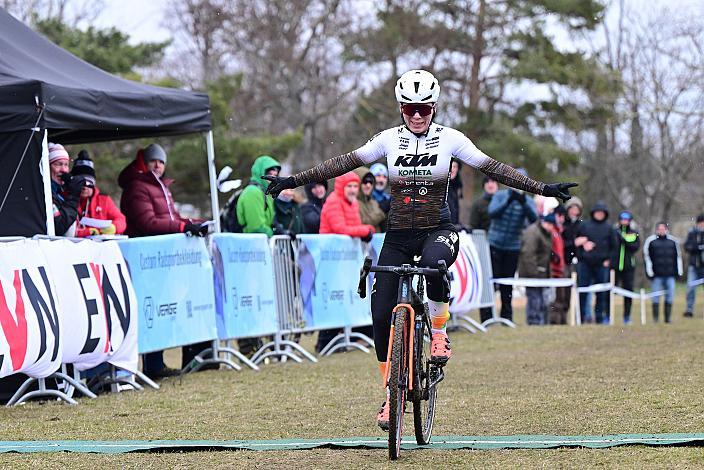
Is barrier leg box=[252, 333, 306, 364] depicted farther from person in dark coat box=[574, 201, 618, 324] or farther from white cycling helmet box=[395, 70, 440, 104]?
person in dark coat box=[574, 201, 618, 324]

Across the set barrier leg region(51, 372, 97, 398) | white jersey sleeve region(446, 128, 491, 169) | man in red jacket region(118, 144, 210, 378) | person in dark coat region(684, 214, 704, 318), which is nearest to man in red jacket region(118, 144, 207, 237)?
man in red jacket region(118, 144, 210, 378)

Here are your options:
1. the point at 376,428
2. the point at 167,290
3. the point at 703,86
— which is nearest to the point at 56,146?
the point at 167,290

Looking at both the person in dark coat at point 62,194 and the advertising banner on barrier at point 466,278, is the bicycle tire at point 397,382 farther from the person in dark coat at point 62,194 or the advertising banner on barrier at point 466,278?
the advertising banner on barrier at point 466,278

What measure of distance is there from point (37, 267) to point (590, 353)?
6.93 m

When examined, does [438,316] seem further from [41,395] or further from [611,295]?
[611,295]

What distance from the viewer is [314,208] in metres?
17.7

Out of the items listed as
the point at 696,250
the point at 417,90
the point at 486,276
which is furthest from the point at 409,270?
the point at 696,250

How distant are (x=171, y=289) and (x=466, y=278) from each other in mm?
7545

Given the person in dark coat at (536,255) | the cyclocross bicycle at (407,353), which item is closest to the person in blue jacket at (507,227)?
the person in dark coat at (536,255)

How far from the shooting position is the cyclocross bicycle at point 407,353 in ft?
24.9

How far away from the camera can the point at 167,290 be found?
42.4 feet

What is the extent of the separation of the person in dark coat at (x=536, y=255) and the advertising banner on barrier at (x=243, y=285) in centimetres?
758

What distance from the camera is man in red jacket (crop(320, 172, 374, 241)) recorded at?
53.2 ft

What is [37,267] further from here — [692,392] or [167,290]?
[692,392]
